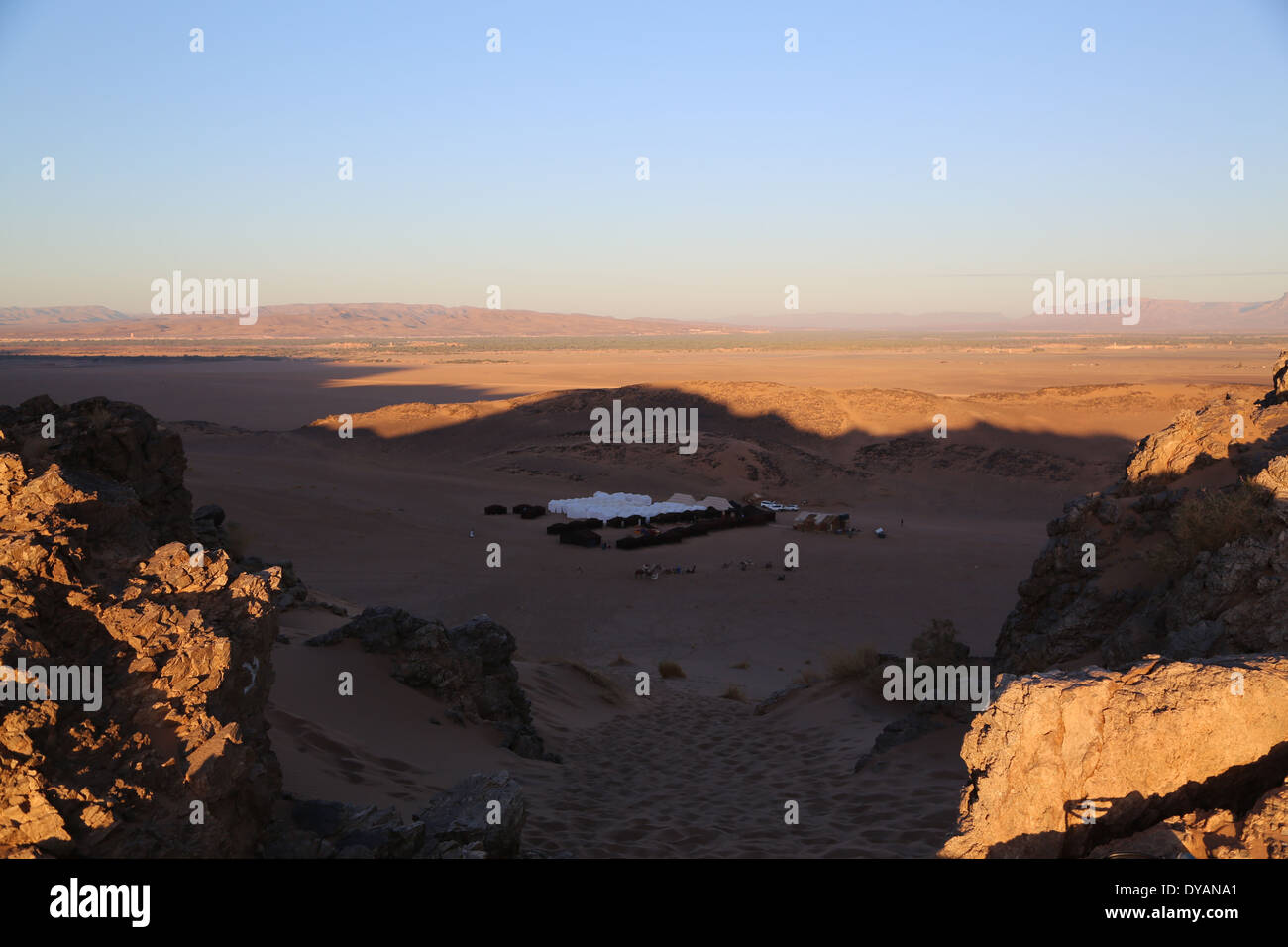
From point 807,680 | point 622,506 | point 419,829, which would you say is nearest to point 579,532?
point 622,506

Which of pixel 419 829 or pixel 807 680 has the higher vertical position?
pixel 419 829

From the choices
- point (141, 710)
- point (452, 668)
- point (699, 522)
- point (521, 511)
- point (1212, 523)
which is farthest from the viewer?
point (521, 511)

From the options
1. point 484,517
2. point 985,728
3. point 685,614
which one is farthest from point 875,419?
point 985,728

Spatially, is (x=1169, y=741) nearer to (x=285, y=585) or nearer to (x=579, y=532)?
(x=285, y=585)

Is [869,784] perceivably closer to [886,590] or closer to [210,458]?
[886,590]

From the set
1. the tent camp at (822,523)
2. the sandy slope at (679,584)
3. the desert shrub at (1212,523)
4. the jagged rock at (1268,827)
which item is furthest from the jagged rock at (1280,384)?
the tent camp at (822,523)

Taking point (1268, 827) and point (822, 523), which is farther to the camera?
point (822, 523)

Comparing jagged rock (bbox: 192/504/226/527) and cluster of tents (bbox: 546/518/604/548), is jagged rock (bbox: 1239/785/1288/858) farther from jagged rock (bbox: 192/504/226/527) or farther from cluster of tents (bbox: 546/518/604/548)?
cluster of tents (bbox: 546/518/604/548)
